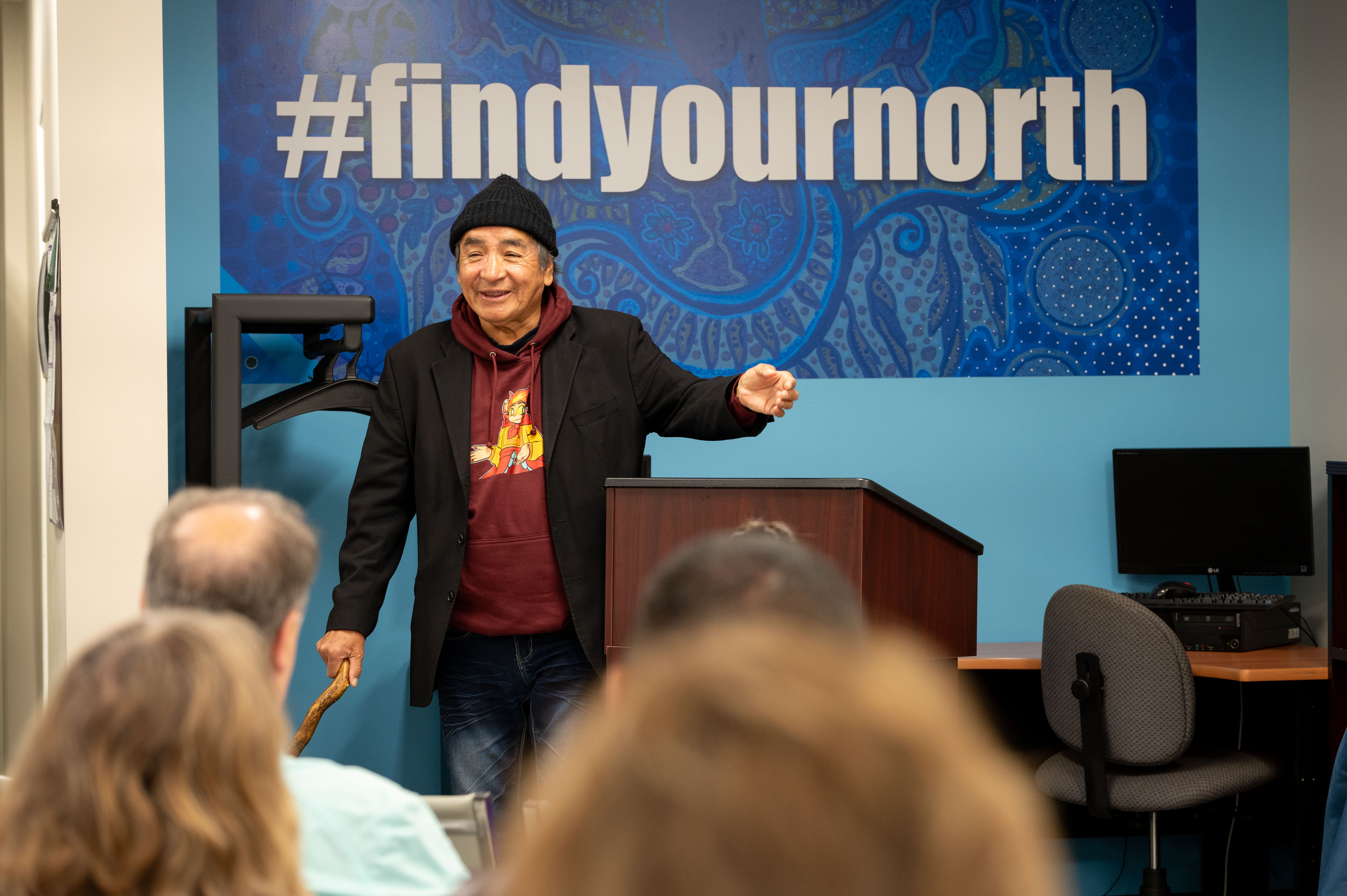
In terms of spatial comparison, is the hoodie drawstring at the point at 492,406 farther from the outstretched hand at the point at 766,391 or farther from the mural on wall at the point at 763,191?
the mural on wall at the point at 763,191

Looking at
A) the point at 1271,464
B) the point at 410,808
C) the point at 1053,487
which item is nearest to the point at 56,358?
the point at 410,808

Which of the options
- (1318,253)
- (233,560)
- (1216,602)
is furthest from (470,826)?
(1318,253)

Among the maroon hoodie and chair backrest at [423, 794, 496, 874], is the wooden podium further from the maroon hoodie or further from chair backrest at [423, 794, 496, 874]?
chair backrest at [423, 794, 496, 874]

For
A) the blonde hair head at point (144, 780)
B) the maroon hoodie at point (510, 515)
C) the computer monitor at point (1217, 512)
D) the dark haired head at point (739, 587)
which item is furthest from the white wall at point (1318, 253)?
the blonde hair head at point (144, 780)

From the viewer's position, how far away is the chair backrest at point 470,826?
130 centimetres

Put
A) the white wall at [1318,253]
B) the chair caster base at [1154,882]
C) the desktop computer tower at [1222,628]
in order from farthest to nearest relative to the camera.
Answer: the white wall at [1318,253]
the desktop computer tower at [1222,628]
the chair caster base at [1154,882]

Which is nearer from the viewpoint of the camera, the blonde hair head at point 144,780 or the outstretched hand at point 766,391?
the blonde hair head at point 144,780

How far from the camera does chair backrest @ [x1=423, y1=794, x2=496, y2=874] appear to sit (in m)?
1.30

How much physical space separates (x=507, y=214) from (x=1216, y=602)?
2.32m

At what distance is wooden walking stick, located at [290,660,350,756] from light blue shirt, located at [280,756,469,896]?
1735 millimetres

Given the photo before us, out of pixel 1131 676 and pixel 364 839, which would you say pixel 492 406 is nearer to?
pixel 1131 676

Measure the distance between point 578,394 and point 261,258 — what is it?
4.31 ft

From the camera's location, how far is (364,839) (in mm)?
1062

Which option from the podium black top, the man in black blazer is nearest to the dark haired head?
the podium black top
